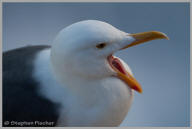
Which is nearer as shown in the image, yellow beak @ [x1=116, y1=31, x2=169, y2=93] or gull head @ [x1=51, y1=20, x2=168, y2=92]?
gull head @ [x1=51, y1=20, x2=168, y2=92]

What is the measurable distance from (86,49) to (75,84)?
0.43ft

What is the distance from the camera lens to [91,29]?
3.78 feet

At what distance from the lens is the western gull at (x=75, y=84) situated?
115 cm

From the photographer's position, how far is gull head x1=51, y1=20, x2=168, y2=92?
3.74 feet

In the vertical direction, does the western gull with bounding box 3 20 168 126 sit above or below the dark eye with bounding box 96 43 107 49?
below

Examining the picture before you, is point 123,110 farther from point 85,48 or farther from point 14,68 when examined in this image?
point 14,68

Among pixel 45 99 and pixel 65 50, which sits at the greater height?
pixel 65 50

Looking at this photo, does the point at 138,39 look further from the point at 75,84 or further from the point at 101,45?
the point at 75,84

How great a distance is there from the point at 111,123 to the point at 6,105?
379 millimetres

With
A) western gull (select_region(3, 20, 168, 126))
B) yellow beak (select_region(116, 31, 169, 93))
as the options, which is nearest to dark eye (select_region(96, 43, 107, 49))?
western gull (select_region(3, 20, 168, 126))

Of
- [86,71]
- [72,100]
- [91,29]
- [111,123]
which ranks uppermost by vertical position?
[91,29]

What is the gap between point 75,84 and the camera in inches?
47.0

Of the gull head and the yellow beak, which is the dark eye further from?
the yellow beak

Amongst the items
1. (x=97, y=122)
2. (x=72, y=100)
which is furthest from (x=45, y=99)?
(x=97, y=122)
